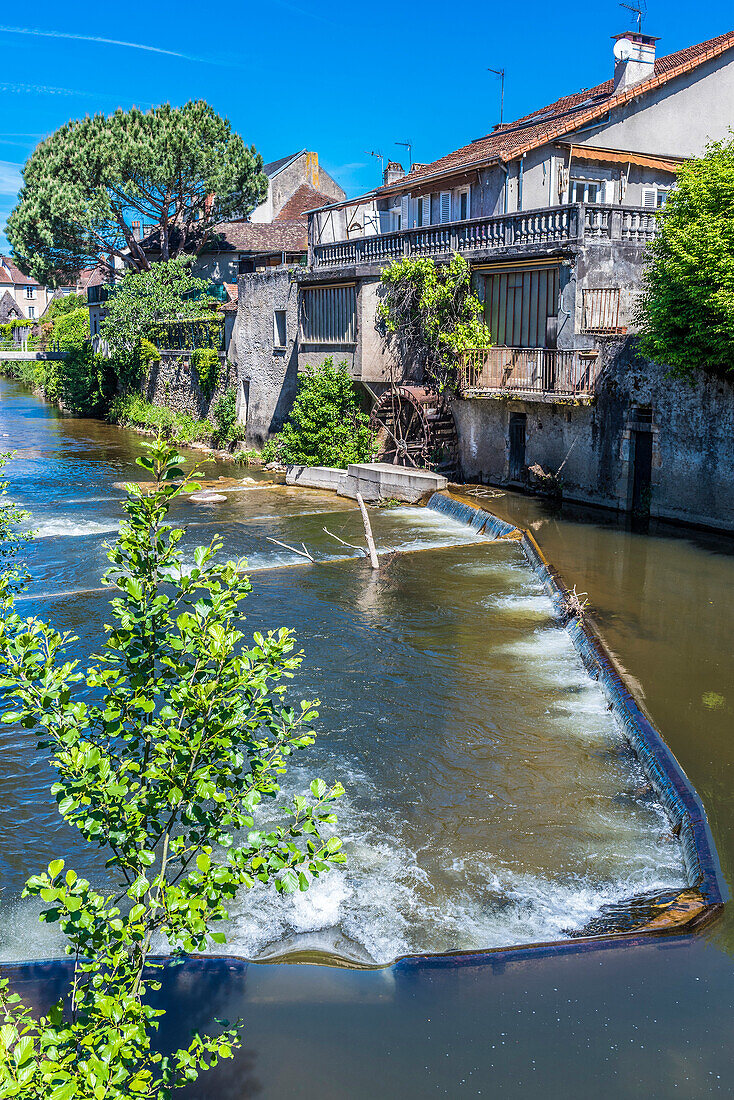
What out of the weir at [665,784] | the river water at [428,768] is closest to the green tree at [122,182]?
the river water at [428,768]

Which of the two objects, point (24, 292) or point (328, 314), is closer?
point (328, 314)

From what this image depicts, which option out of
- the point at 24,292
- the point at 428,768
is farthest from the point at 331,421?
the point at 24,292

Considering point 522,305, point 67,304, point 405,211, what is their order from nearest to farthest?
point 522,305 → point 405,211 → point 67,304

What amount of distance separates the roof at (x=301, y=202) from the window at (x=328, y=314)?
21532mm

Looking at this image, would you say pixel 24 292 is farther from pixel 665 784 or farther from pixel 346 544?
pixel 665 784

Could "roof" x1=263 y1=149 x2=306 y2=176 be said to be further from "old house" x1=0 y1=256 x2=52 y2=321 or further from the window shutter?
"old house" x1=0 y1=256 x2=52 y2=321

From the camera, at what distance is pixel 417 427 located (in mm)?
23766

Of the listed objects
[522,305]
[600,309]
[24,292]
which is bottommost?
[600,309]

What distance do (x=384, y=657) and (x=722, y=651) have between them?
4453mm

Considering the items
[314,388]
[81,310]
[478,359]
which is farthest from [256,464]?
[81,310]

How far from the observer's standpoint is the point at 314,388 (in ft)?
84.5

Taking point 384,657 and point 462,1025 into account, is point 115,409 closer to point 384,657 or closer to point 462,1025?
point 384,657

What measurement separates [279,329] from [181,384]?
8400 mm

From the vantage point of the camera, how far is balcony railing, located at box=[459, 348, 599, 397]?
19.4m
